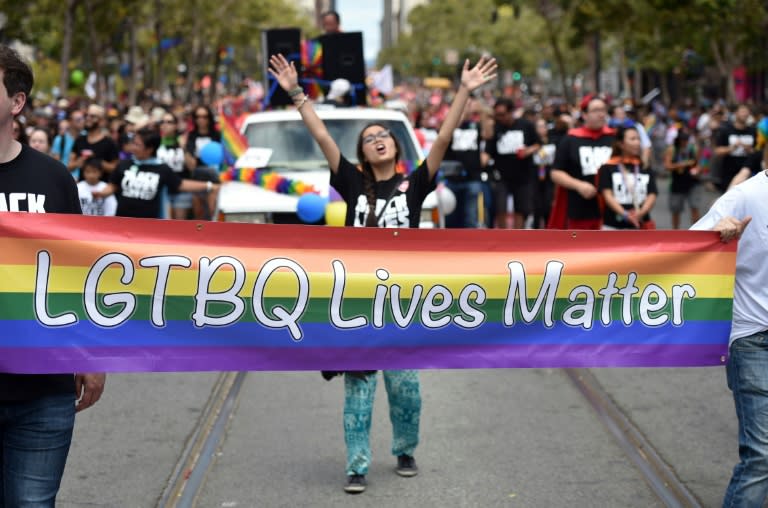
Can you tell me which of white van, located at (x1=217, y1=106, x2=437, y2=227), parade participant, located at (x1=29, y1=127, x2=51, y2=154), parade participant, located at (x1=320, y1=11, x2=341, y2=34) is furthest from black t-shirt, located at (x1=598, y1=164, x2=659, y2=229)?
parade participant, located at (x1=320, y1=11, x2=341, y2=34)

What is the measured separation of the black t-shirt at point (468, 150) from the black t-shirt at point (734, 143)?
12.5 ft

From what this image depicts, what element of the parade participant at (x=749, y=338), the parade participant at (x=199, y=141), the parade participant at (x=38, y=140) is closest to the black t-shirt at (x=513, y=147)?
the parade participant at (x=199, y=141)

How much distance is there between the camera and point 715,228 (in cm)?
519

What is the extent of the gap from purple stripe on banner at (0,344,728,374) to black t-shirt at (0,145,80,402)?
0.76m

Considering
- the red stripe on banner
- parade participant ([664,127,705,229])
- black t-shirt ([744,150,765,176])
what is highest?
the red stripe on banner

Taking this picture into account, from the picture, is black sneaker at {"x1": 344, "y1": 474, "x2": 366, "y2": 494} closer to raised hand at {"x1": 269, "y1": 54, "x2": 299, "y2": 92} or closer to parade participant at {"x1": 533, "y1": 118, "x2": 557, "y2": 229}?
raised hand at {"x1": 269, "y1": 54, "x2": 299, "y2": 92}

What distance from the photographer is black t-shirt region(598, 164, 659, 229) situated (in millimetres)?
9539

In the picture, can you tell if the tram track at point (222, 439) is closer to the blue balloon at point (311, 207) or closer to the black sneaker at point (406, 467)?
the black sneaker at point (406, 467)

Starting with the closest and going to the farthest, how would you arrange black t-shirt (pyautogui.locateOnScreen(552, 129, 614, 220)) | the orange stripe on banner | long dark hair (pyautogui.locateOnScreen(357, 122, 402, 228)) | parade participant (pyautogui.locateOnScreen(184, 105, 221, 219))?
the orange stripe on banner < long dark hair (pyautogui.locateOnScreen(357, 122, 402, 228)) < black t-shirt (pyautogui.locateOnScreen(552, 129, 614, 220)) < parade participant (pyautogui.locateOnScreen(184, 105, 221, 219))

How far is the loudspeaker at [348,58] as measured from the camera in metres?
14.2

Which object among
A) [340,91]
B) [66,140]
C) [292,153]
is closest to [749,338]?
[292,153]

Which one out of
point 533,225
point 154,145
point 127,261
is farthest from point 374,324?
point 533,225

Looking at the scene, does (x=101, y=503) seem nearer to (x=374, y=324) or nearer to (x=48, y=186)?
(x=374, y=324)

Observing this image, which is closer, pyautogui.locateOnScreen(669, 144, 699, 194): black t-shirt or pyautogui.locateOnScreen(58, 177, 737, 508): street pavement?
pyautogui.locateOnScreen(58, 177, 737, 508): street pavement
